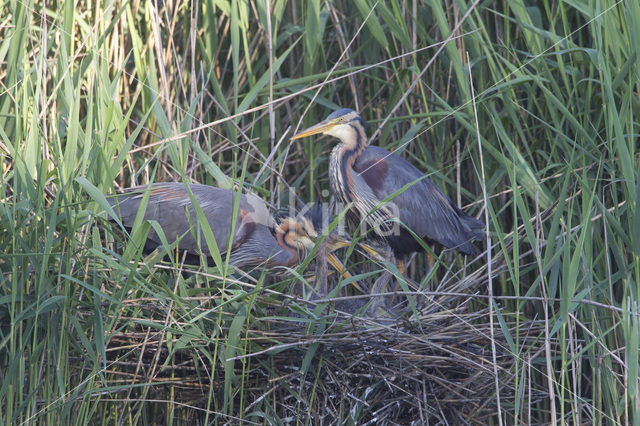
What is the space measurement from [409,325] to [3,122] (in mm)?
1520

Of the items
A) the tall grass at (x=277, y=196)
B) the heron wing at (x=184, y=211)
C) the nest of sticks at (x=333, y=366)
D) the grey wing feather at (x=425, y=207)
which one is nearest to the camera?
the tall grass at (x=277, y=196)

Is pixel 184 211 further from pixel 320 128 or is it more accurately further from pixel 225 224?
pixel 320 128

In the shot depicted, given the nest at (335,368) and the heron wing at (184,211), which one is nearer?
the nest at (335,368)

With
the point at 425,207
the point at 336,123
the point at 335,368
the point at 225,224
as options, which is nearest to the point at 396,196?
the point at 425,207

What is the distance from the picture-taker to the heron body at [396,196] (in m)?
3.17

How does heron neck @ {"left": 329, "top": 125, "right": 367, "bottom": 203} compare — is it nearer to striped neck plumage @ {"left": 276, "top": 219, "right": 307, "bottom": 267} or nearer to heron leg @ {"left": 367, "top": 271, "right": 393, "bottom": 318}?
striped neck plumage @ {"left": 276, "top": 219, "right": 307, "bottom": 267}

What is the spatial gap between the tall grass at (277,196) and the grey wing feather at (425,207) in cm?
9

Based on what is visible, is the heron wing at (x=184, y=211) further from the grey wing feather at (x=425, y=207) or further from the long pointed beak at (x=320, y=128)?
the grey wing feather at (x=425, y=207)

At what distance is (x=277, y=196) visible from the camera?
10.6 ft

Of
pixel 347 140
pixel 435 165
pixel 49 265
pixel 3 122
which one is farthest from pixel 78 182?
pixel 435 165

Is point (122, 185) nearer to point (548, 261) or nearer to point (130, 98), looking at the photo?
point (130, 98)

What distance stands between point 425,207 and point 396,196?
0.13 m

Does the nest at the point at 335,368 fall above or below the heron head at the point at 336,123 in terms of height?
below

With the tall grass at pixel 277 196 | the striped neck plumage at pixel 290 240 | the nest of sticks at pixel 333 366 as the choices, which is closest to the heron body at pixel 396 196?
the tall grass at pixel 277 196
